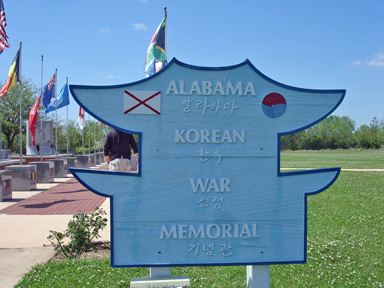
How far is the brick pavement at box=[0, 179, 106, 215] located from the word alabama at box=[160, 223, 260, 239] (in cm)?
574

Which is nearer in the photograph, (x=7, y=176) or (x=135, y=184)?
(x=135, y=184)

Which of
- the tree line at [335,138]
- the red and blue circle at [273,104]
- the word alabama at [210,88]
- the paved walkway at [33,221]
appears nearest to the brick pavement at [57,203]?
the paved walkway at [33,221]

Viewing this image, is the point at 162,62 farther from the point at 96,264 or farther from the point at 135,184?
the point at 135,184

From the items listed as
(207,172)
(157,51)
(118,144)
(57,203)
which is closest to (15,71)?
(57,203)

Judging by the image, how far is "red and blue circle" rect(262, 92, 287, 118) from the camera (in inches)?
110

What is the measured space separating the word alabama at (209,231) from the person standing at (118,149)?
11.2ft

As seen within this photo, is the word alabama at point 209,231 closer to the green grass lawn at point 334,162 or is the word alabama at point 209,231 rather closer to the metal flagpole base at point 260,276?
the metal flagpole base at point 260,276

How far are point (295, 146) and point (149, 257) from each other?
79.0m

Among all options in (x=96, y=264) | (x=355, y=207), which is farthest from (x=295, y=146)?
(x=96, y=264)

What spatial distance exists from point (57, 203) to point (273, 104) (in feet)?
25.6

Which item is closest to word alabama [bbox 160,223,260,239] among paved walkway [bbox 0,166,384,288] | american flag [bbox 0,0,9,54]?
paved walkway [bbox 0,166,384,288]

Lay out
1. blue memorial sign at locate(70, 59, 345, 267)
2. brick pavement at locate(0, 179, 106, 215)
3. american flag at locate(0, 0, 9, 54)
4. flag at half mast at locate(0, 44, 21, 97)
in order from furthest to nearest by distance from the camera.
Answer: flag at half mast at locate(0, 44, 21, 97)
american flag at locate(0, 0, 9, 54)
brick pavement at locate(0, 179, 106, 215)
blue memorial sign at locate(70, 59, 345, 267)

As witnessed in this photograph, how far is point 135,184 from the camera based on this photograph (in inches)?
106

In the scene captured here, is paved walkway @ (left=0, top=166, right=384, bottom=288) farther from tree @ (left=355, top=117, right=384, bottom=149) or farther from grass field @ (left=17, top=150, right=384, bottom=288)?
tree @ (left=355, top=117, right=384, bottom=149)
